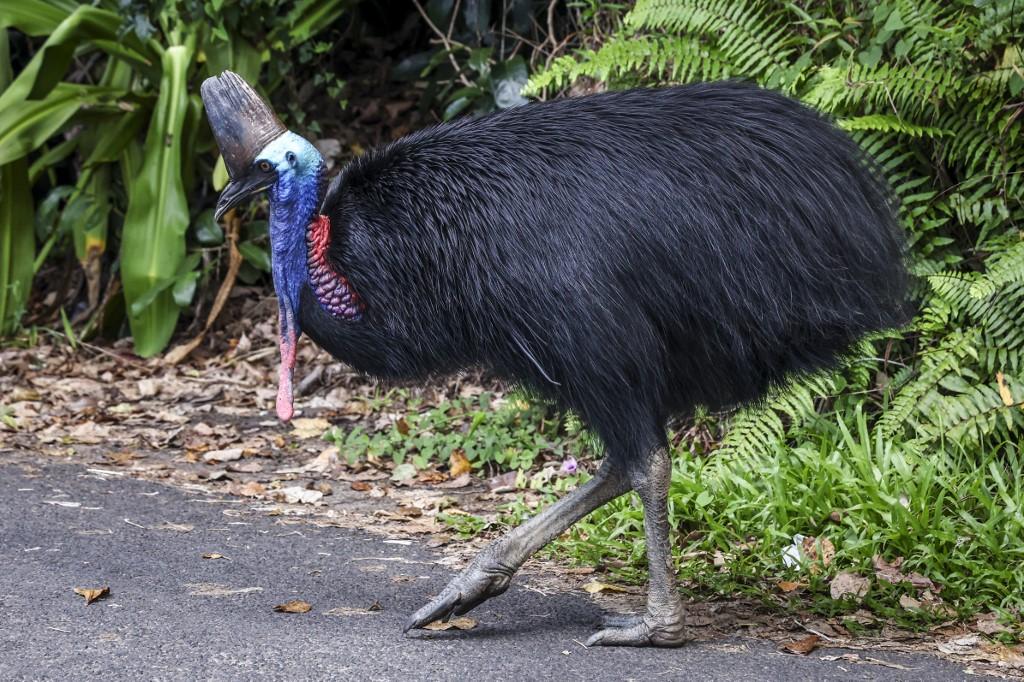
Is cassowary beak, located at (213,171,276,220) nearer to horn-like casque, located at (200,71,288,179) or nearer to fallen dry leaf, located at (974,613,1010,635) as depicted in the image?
horn-like casque, located at (200,71,288,179)

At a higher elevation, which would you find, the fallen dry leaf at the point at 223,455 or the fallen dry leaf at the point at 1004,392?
the fallen dry leaf at the point at 1004,392

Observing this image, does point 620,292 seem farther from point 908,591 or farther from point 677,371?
point 908,591

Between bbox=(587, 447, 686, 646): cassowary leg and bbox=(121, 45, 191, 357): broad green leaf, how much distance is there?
3.73 m

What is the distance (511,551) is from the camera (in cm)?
335

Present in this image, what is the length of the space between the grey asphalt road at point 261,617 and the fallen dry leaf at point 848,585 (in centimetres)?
37

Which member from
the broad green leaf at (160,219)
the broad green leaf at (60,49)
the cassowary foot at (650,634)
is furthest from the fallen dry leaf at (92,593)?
the broad green leaf at (60,49)

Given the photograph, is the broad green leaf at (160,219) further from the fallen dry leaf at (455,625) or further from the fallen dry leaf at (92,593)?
the fallen dry leaf at (455,625)

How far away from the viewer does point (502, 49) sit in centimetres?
643

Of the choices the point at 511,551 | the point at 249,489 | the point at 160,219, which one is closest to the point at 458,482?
the point at 249,489

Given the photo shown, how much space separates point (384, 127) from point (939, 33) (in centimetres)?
373

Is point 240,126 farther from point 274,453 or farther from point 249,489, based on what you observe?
point 274,453

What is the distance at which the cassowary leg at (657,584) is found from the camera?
3262 millimetres

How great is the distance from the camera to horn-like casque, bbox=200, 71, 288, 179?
10.8 feet

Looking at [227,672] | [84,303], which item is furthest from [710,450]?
[84,303]
